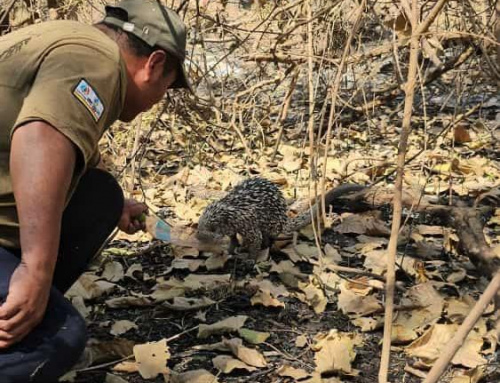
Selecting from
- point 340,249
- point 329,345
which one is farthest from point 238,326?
point 340,249

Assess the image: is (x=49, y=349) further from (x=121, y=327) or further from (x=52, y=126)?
(x=121, y=327)

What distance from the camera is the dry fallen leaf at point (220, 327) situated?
10.2 feet

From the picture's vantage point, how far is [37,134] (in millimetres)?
2070

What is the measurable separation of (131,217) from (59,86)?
1.14m

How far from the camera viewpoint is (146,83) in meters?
2.54

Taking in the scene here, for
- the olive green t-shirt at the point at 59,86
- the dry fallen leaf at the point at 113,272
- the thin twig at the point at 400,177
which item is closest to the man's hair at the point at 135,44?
the olive green t-shirt at the point at 59,86

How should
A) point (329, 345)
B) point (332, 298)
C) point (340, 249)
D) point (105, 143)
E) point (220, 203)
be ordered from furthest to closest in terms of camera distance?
point (105, 143) → point (220, 203) → point (340, 249) → point (332, 298) → point (329, 345)

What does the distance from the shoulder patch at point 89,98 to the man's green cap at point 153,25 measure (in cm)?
36

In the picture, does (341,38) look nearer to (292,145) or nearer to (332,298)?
(292,145)

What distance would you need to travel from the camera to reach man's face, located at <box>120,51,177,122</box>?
2508 millimetres

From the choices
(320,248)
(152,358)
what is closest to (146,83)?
(320,248)

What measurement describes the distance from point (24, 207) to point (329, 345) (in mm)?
1368

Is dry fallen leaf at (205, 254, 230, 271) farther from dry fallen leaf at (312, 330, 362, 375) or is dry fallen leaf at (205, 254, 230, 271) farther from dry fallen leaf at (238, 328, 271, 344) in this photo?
dry fallen leaf at (312, 330, 362, 375)

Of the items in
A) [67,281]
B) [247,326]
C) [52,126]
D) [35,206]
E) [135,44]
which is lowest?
[247,326]
